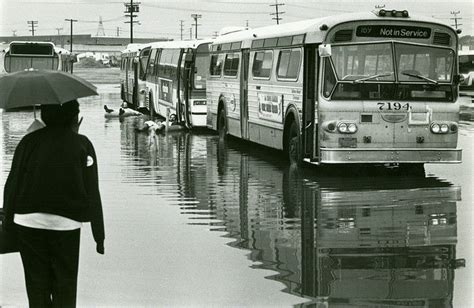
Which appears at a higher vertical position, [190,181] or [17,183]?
[17,183]

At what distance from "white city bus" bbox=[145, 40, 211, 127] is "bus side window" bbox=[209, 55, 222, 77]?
189 centimetres

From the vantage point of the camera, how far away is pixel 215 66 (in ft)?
89.2

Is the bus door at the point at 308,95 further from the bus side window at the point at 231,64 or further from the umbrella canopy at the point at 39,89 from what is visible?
the umbrella canopy at the point at 39,89

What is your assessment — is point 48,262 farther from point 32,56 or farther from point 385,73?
point 32,56

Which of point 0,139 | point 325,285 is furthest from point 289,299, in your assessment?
point 0,139

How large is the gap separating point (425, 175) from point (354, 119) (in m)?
2.04

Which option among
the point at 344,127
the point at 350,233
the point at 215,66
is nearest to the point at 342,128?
the point at 344,127

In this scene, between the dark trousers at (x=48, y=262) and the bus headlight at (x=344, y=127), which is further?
the bus headlight at (x=344, y=127)

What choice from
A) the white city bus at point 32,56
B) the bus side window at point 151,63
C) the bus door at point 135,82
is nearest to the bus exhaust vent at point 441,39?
the bus side window at point 151,63

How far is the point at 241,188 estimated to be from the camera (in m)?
16.0

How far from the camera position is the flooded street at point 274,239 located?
26.5ft

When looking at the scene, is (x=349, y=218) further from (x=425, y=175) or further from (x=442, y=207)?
(x=425, y=175)

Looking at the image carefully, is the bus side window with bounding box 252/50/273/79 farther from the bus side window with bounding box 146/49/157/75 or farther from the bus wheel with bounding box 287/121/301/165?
the bus side window with bounding box 146/49/157/75

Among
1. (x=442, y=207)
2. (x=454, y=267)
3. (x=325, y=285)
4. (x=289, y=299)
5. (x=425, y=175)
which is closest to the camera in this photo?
(x=289, y=299)
